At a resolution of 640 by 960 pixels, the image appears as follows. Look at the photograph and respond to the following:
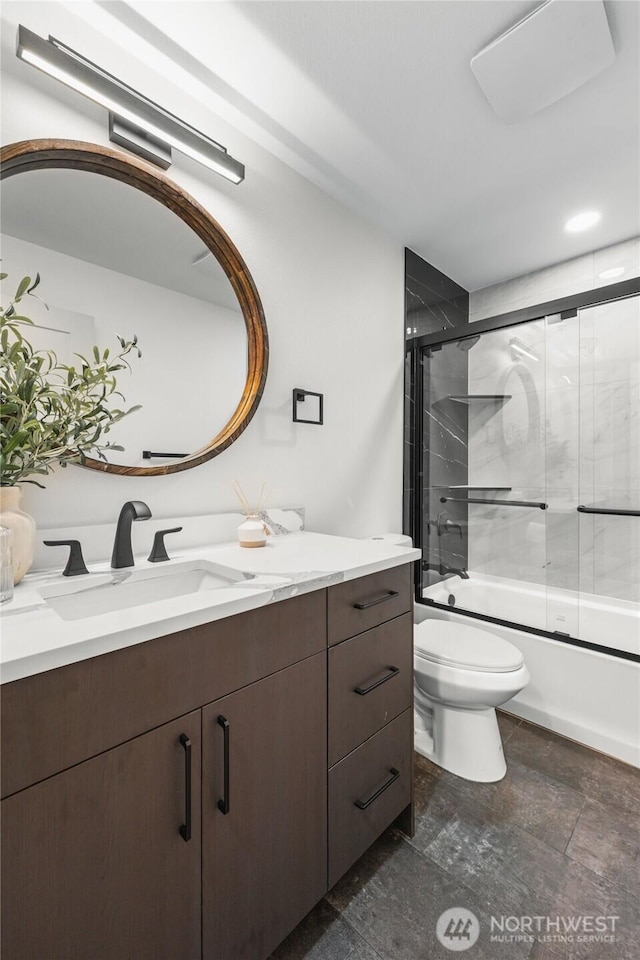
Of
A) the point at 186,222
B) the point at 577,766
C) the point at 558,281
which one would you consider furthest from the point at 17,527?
the point at 558,281

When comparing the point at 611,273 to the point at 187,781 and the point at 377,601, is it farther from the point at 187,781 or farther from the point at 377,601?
the point at 187,781

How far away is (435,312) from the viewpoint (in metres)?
2.70

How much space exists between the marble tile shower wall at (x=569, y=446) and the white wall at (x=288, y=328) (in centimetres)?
65

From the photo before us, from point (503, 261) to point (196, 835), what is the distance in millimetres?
3013

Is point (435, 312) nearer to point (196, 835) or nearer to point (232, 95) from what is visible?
point (232, 95)

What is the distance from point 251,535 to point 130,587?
1.43 ft

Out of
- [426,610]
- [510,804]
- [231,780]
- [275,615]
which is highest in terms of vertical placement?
[275,615]

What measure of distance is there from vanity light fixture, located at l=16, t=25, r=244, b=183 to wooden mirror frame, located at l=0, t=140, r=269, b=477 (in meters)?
0.06

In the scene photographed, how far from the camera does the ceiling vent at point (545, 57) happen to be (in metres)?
1.20

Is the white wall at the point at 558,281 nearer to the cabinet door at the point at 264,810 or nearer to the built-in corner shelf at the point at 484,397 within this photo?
the built-in corner shelf at the point at 484,397

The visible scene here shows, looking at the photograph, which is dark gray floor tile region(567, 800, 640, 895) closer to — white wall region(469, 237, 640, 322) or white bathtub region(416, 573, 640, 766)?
white bathtub region(416, 573, 640, 766)

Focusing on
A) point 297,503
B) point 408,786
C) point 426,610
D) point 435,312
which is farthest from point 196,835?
point 435,312

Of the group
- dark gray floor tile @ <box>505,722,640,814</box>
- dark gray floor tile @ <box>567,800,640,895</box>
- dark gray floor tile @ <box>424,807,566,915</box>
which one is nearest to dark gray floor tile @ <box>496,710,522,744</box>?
dark gray floor tile @ <box>505,722,640,814</box>

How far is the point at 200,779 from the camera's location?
796mm
